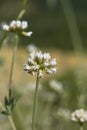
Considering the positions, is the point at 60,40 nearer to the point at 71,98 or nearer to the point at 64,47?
the point at 64,47

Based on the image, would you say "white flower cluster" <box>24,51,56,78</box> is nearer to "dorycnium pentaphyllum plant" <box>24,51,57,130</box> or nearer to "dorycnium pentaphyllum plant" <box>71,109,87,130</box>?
"dorycnium pentaphyllum plant" <box>24,51,57,130</box>

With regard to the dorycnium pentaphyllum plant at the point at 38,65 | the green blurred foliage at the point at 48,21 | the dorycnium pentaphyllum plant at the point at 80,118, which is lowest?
the dorycnium pentaphyllum plant at the point at 80,118

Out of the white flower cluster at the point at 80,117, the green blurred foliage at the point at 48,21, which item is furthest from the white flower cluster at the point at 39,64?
the green blurred foliage at the point at 48,21

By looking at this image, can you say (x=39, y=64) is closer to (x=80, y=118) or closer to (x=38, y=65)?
(x=38, y=65)

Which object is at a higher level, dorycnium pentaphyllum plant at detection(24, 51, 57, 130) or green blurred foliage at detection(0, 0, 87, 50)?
green blurred foliage at detection(0, 0, 87, 50)

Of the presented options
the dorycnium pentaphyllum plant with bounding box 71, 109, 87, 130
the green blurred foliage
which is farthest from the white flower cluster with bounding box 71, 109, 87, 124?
Result: the green blurred foliage

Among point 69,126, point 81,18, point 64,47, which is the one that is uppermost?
point 81,18

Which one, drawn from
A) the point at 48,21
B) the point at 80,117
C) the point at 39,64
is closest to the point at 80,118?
the point at 80,117

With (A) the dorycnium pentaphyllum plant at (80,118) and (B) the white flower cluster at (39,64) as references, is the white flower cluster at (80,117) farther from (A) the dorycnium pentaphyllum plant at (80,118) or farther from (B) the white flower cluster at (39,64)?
(B) the white flower cluster at (39,64)

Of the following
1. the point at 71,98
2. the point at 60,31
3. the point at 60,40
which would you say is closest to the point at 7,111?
the point at 71,98
